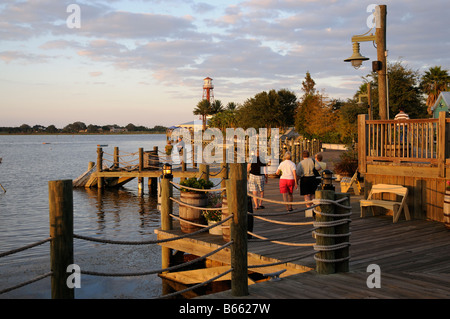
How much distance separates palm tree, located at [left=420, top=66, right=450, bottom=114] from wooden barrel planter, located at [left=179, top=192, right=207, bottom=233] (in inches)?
2063

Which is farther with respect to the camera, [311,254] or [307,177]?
[307,177]

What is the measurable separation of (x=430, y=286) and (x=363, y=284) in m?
0.94

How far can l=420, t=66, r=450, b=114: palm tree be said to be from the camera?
184 ft

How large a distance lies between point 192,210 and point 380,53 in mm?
7878

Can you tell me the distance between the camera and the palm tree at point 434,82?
5612 centimetres

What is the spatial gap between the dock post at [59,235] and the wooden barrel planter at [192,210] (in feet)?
18.0

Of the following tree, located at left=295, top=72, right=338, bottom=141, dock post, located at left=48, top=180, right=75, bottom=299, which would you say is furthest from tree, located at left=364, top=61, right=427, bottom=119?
dock post, located at left=48, top=180, right=75, bottom=299

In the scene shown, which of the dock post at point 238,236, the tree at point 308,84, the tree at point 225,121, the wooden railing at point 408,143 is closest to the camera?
the dock post at point 238,236

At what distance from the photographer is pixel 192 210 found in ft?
33.5

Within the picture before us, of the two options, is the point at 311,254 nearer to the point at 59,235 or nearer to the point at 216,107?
the point at 59,235

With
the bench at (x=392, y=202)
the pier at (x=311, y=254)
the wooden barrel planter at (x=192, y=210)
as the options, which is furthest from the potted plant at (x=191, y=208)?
the bench at (x=392, y=202)

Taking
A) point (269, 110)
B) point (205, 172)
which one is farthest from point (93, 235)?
point (269, 110)

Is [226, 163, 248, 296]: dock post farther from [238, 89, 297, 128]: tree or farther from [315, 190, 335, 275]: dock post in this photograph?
[238, 89, 297, 128]: tree

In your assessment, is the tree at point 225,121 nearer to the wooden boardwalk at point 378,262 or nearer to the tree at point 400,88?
the tree at point 400,88
